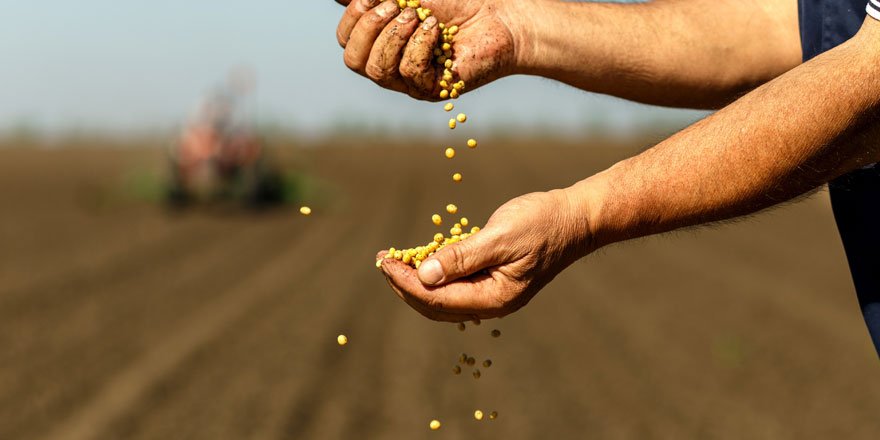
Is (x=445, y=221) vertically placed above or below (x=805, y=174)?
below

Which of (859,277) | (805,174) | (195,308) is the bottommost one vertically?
(195,308)

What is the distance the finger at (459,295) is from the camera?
227 cm

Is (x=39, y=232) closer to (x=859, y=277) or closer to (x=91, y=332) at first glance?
(x=91, y=332)

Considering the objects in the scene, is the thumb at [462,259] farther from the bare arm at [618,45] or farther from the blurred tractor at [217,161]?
the blurred tractor at [217,161]

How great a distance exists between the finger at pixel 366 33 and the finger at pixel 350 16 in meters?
0.02

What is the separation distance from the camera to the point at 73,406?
20.3 feet

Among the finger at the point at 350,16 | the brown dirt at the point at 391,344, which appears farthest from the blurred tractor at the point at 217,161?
the finger at the point at 350,16

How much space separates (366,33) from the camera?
256cm

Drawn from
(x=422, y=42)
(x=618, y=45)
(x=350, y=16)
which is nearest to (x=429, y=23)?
(x=422, y=42)

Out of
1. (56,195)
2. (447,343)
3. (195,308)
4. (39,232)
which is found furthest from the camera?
(56,195)

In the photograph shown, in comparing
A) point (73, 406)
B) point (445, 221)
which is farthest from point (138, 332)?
point (445, 221)

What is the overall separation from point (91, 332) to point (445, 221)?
29.2ft

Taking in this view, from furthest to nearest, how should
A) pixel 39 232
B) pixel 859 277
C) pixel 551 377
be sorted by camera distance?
pixel 39 232
pixel 551 377
pixel 859 277

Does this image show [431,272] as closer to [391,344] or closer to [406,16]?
[406,16]
